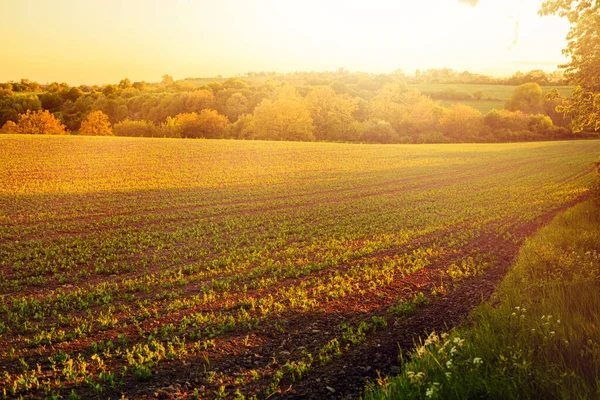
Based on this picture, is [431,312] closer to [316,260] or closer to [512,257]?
[316,260]

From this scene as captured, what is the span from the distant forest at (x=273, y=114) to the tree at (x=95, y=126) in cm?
20

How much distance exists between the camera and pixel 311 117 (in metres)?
100

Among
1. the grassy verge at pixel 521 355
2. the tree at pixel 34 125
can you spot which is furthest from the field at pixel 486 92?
the grassy verge at pixel 521 355

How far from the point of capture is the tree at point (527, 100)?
119500mm

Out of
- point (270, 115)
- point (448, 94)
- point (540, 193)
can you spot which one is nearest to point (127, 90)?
point (270, 115)

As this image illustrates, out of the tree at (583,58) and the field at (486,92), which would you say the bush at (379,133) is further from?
the tree at (583,58)

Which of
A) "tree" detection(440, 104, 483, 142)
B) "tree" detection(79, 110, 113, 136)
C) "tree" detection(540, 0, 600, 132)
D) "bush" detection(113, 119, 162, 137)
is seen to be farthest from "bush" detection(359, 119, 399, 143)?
"tree" detection(540, 0, 600, 132)

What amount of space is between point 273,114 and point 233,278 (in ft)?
271

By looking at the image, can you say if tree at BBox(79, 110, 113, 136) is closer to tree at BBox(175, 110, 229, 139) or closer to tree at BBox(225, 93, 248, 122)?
tree at BBox(175, 110, 229, 139)

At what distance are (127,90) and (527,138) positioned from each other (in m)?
105

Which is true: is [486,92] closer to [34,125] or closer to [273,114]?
[273,114]

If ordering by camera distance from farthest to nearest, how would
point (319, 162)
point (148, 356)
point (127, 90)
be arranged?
point (127, 90) → point (319, 162) → point (148, 356)

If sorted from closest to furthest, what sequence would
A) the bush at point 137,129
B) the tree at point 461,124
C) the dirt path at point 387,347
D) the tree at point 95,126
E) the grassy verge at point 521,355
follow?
the grassy verge at point 521,355
the dirt path at point 387,347
the tree at point 95,126
the bush at point 137,129
the tree at point 461,124

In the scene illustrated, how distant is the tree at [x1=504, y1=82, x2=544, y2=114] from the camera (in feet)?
392
